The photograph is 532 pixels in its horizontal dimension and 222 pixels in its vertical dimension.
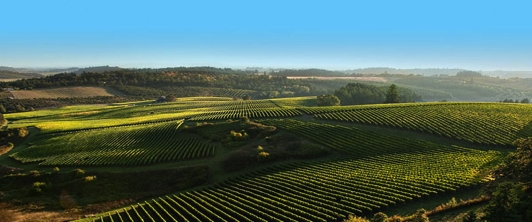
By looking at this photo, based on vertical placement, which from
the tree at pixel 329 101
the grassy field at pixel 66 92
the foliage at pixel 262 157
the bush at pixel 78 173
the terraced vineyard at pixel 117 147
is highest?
the tree at pixel 329 101

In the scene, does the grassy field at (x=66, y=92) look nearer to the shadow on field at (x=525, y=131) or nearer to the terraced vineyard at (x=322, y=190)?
the terraced vineyard at (x=322, y=190)

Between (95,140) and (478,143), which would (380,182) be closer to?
(478,143)

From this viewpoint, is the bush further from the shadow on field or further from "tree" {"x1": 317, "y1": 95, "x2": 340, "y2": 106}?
"tree" {"x1": 317, "y1": 95, "x2": 340, "y2": 106}

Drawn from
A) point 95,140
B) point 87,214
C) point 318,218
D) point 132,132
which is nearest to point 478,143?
point 318,218

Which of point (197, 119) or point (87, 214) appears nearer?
point (87, 214)

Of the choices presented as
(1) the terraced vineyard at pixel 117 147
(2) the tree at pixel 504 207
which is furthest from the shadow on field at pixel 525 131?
(1) the terraced vineyard at pixel 117 147

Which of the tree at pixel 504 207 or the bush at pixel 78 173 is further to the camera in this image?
the bush at pixel 78 173
